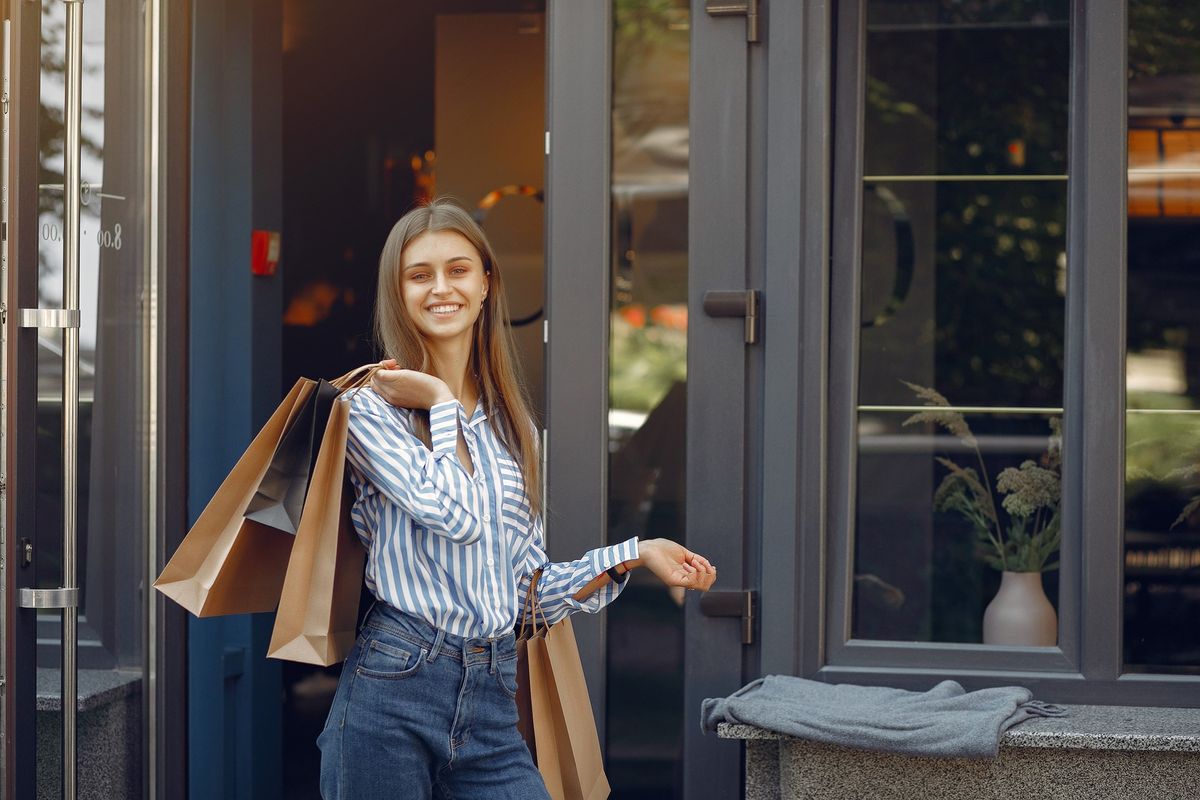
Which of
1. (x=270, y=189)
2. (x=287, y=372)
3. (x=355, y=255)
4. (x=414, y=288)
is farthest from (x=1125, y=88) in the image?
(x=355, y=255)

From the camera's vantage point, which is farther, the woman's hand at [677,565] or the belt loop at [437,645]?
the woman's hand at [677,565]

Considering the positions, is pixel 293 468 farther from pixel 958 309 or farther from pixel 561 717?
pixel 958 309

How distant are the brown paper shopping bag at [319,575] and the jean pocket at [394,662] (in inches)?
1.9

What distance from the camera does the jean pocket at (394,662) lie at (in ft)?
7.29

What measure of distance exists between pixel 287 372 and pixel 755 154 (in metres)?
3.38

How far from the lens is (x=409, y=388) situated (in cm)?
225

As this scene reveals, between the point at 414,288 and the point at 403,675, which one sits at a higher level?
the point at 414,288

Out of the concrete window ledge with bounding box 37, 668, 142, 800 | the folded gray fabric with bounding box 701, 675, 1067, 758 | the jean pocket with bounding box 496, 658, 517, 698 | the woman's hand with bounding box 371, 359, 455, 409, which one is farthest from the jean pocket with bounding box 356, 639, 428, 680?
the concrete window ledge with bounding box 37, 668, 142, 800

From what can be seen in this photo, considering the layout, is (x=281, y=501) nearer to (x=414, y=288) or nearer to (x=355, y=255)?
(x=414, y=288)

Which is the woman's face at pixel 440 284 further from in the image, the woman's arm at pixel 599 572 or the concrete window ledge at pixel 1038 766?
the concrete window ledge at pixel 1038 766

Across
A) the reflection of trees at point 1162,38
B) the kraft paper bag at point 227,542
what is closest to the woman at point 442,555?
the kraft paper bag at point 227,542

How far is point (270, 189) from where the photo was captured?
4223mm

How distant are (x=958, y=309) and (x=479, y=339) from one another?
1.37 metres

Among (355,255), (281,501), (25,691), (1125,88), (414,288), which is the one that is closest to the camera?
(281,501)
